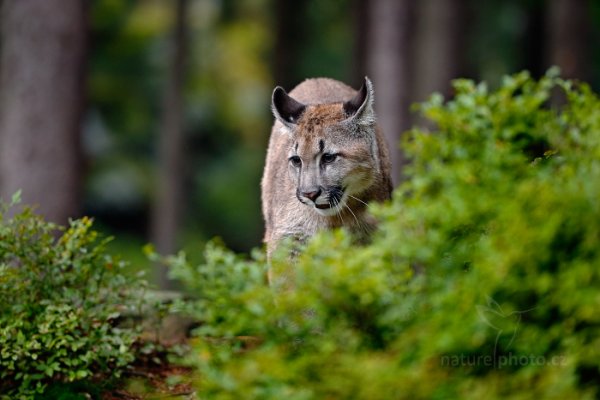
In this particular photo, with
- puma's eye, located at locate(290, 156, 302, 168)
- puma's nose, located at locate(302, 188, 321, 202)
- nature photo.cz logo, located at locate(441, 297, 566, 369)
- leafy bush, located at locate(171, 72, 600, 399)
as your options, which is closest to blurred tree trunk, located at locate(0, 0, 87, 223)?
puma's eye, located at locate(290, 156, 302, 168)

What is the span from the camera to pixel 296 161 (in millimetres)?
8391

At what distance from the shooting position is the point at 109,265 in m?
7.45

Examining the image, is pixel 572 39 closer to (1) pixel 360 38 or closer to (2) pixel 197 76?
(1) pixel 360 38

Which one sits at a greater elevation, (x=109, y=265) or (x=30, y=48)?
(x=30, y=48)

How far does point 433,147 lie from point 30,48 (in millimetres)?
8458

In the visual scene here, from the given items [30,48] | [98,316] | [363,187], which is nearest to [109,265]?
[98,316]

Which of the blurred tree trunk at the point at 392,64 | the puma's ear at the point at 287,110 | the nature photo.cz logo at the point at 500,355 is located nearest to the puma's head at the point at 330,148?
the puma's ear at the point at 287,110

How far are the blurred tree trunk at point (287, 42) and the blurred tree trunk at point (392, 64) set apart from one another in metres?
6.07

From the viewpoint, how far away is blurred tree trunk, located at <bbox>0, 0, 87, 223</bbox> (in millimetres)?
13742

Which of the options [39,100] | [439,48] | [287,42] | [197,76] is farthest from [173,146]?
[39,100]

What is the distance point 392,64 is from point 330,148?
924cm

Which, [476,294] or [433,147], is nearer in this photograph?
[476,294]

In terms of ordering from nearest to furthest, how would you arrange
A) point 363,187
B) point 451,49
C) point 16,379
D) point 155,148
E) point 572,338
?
point 572,338, point 16,379, point 363,187, point 451,49, point 155,148

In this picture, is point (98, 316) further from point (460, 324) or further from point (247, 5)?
point (247, 5)
